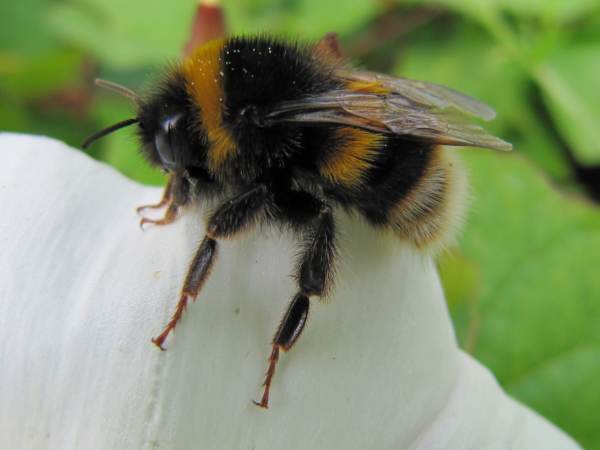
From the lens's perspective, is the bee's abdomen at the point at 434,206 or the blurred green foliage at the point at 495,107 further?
the blurred green foliage at the point at 495,107

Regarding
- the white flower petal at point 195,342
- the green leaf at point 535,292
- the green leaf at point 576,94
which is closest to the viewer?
the white flower petal at point 195,342

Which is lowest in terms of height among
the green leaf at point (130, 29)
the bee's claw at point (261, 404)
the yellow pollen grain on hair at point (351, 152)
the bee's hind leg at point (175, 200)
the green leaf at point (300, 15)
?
the green leaf at point (130, 29)

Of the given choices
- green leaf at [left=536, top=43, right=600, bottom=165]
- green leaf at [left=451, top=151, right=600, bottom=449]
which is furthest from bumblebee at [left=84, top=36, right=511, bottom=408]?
green leaf at [left=536, top=43, right=600, bottom=165]

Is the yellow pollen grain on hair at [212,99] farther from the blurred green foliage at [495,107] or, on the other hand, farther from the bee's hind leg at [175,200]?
the blurred green foliage at [495,107]

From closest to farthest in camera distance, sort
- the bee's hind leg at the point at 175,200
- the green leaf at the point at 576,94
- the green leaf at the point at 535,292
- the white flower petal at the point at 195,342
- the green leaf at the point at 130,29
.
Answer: the white flower petal at the point at 195,342
the bee's hind leg at the point at 175,200
the green leaf at the point at 535,292
the green leaf at the point at 576,94
the green leaf at the point at 130,29

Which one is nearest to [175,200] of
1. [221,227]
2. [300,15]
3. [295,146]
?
[221,227]

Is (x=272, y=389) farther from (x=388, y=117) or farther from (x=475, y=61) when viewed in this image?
(x=475, y=61)

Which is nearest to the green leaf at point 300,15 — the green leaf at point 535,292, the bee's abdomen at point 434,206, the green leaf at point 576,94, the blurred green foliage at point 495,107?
the blurred green foliage at point 495,107

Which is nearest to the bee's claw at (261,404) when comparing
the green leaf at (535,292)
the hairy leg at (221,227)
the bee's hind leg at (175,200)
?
the hairy leg at (221,227)

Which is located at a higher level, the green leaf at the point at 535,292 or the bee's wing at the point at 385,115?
the bee's wing at the point at 385,115
